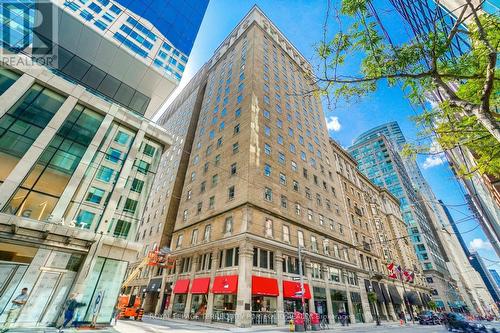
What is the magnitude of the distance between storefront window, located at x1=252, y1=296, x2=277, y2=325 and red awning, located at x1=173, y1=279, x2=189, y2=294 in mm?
8773

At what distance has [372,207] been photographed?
52312 millimetres

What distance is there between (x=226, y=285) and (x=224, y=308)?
206 cm

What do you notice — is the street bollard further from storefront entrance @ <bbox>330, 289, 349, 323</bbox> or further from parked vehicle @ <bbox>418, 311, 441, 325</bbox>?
parked vehicle @ <bbox>418, 311, 441, 325</bbox>

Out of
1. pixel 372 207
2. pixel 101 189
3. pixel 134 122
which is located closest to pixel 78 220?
pixel 101 189

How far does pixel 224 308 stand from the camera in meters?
20.4

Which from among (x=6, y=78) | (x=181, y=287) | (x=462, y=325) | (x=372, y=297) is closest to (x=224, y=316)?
(x=181, y=287)

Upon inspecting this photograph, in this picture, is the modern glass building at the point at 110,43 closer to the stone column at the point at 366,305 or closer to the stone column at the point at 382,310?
the stone column at the point at 366,305

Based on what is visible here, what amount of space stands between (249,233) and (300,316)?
26.1ft

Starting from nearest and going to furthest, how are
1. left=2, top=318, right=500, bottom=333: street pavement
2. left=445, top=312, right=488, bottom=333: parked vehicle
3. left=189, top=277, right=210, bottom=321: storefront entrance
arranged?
left=2, top=318, right=500, bottom=333: street pavement
left=445, top=312, right=488, bottom=333: parked vehicle
left=189, top=277, right=210, bottom=321: storefront entrance

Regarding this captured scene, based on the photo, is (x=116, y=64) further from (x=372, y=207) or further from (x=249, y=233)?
(x=372, y=207)

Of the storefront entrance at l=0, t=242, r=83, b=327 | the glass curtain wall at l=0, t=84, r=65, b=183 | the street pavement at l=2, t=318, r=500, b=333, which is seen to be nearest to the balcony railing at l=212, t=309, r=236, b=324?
the street pavement at l=2, t=318, r=500, b=333

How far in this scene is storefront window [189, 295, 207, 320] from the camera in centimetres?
2180

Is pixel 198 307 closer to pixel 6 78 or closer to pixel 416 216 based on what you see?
pixel 6 78

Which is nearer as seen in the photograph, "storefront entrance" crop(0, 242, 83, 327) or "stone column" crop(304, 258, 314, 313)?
"storefront entrance" crop(0, 242, 83, 327)
